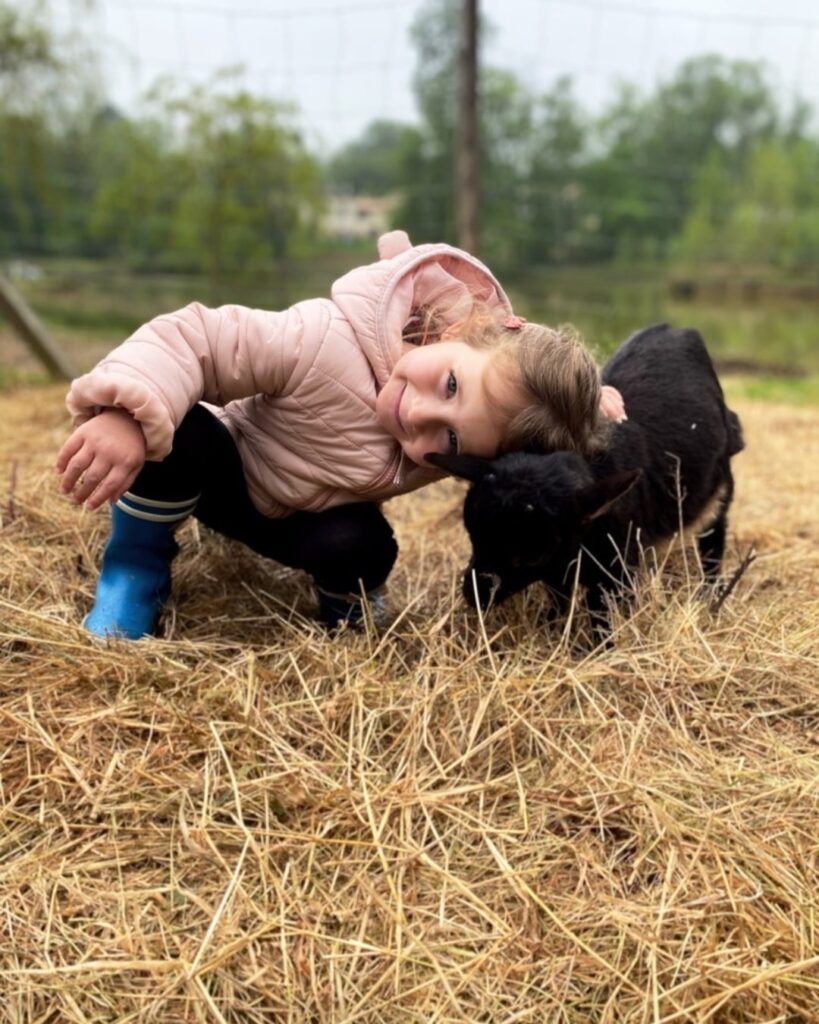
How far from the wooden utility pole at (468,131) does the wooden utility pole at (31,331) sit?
114 inches

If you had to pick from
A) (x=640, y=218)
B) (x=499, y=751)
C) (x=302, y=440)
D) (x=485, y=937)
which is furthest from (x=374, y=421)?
(x=640, y=218)

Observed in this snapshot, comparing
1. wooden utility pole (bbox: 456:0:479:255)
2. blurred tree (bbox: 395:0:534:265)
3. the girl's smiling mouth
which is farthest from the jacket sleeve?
blurred tree (bbox: 395:0:534:265)

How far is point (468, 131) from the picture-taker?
22.1 feet

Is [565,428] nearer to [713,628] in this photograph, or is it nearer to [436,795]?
[713,628]

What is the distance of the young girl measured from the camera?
198cm

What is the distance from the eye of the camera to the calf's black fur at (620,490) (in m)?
2.06

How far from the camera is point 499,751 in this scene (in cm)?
185

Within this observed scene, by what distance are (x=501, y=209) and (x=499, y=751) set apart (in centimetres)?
765

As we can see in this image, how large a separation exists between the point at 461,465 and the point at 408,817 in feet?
2.48

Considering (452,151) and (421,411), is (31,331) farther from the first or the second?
(421,411)

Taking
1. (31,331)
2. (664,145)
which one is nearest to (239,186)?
(31,331)

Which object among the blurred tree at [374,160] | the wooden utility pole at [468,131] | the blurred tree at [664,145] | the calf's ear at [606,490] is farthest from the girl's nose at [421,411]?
the blurred tree at [664,145]

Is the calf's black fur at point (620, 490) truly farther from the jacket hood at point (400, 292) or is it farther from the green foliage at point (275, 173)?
the green foliage at point (275, 173)

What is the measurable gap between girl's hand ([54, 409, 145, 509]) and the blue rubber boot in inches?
15.2
